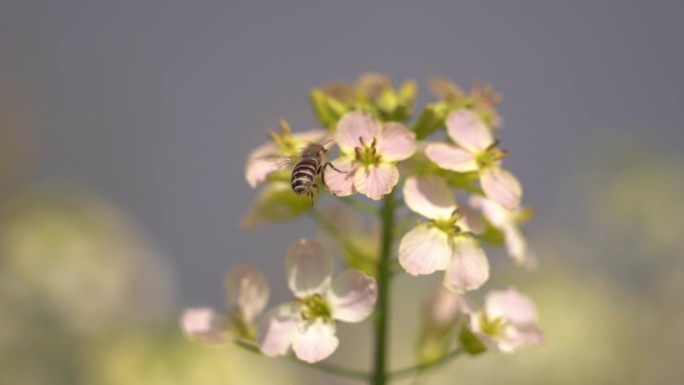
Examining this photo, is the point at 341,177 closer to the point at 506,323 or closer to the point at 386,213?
the point at 386,213

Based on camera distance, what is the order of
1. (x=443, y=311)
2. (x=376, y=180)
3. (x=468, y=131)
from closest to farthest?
(x=376, y=180)
(x=468, y=131)
(x=443, y=311)

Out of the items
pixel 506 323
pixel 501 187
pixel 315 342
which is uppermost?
pixel 501 187

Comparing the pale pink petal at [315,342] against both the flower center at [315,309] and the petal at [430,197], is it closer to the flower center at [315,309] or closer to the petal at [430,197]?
the flower center at [315,309]

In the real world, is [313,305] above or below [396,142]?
below

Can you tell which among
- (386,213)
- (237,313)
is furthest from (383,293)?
(237,313)

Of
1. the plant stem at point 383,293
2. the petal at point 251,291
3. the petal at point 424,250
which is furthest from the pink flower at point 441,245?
the petal at point 251,291

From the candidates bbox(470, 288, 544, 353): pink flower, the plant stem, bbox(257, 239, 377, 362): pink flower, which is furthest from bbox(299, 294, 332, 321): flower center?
bbox(470, 288, 544, 353): pink flower
